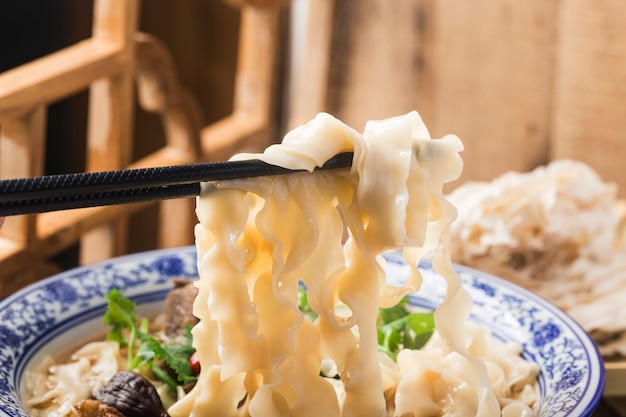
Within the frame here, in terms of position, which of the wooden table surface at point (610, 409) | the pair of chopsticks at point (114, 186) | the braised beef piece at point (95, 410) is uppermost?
the pair of chopsticks at point (114, 186)

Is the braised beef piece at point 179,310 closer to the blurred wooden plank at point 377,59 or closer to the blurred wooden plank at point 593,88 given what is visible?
the blurred wooden plank at point 377,59

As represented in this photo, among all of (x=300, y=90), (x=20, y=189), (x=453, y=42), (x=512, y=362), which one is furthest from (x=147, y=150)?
(x=20, y=189)

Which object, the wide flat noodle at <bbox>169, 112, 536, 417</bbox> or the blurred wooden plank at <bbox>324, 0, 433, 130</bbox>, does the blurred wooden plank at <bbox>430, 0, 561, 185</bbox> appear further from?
the wide flat noodle at <bbox>169, 112, 536, 417</bbox>

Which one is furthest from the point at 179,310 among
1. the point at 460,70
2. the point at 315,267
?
the point at 460,70

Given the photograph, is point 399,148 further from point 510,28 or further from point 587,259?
point 510,28

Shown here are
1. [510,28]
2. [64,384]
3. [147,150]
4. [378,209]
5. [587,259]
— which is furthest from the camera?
[147,150]

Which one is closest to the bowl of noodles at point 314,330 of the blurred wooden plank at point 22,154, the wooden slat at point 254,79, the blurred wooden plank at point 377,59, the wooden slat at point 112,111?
the blurred wooden plank at point 22,154

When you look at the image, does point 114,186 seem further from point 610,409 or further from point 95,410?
point 610,409
